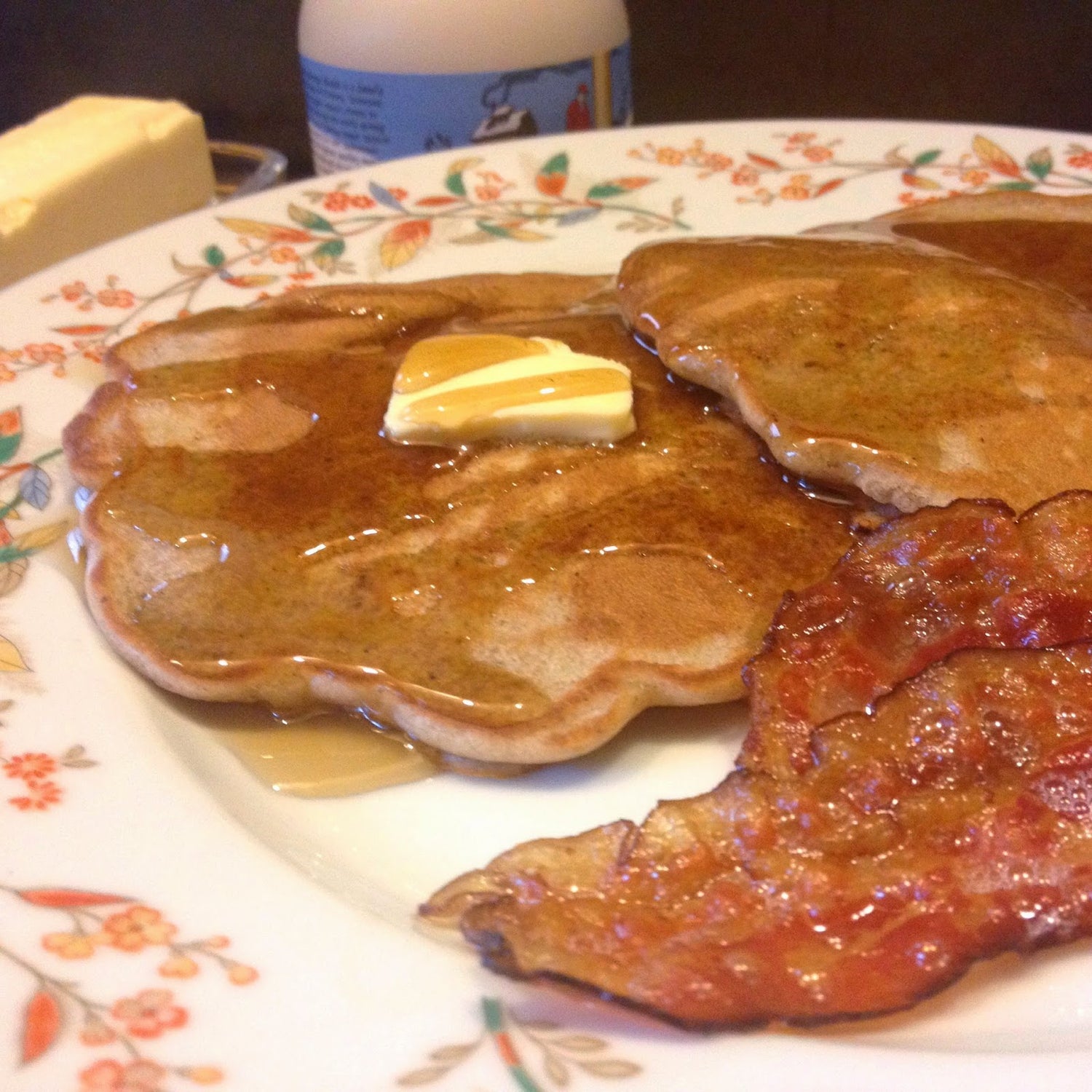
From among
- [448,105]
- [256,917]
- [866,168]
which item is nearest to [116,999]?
[256,917]

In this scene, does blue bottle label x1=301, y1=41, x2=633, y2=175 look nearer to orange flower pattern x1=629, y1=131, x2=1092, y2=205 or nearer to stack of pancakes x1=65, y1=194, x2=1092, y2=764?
orange flower pattern x1=629, y1=131, x2=1092, y2=205

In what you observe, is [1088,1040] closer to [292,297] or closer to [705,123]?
[292,297]

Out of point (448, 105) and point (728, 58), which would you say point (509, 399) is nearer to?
point (448, 105)

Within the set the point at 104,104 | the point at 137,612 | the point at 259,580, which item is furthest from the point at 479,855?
the point at 104,104

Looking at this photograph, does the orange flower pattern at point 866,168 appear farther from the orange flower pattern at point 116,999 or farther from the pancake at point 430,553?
the orange flower pattern at point 116,999

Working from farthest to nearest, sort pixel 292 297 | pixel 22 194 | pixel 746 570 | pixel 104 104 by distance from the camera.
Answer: pixel 104 104, pixel 22 194, pixel 292 297, pixel 746 570

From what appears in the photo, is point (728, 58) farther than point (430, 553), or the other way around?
point (728, 58)
